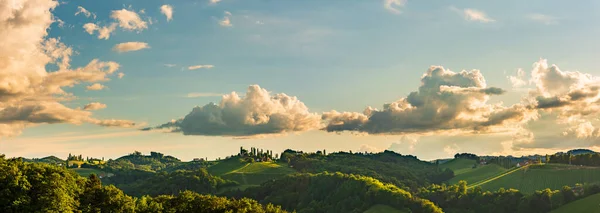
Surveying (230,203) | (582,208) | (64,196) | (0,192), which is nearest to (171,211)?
(230,203)

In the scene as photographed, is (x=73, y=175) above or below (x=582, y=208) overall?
above

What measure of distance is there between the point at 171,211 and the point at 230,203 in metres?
12.3

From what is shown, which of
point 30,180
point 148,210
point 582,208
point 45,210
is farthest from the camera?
point 582,208

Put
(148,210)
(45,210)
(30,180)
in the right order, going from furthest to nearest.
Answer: (148,210) → (30,180) → (45,210)

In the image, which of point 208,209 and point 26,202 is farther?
point 208,209

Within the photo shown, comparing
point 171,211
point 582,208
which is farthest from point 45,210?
point 582,208

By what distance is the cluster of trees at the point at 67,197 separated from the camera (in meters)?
92.3

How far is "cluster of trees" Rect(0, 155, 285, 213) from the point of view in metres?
92.3

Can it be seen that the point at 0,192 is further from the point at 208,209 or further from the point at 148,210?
the point at 208,209

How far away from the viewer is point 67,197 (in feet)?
315

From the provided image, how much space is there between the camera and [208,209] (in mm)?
108625

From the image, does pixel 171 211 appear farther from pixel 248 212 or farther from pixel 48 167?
pixel 48 167

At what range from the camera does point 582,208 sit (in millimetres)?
197125

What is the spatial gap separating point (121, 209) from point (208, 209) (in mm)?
16979
